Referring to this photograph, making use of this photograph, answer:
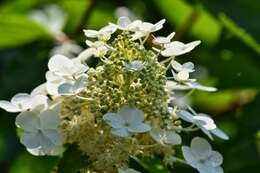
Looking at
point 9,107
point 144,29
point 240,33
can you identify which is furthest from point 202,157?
point 240,33

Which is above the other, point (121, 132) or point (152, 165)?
point (121, 132)

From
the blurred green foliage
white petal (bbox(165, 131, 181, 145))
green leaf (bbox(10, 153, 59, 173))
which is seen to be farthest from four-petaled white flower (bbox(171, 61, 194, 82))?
the blurred green foliage

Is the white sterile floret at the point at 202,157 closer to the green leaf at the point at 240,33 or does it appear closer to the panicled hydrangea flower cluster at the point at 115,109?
the panicled hydrangea flower cluster at the point at 115,109

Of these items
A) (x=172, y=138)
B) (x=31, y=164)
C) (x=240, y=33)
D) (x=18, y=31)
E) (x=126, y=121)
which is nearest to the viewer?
(x=126, y=121)

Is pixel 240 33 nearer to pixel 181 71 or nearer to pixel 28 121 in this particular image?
pixel 181 71

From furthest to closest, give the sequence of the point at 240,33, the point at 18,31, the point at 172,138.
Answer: the point at 18,31, the point at 240,33, the point at 172,138

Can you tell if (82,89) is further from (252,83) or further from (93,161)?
(252,83)
